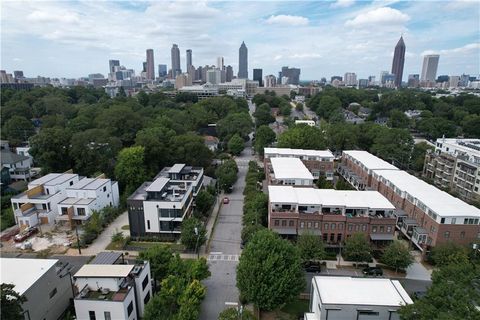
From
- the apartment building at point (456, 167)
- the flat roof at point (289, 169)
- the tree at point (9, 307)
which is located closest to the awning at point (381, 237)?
the flat roof at point (289, 169)

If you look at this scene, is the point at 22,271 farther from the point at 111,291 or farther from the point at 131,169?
the point at 131,169

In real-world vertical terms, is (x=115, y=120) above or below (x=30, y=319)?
above

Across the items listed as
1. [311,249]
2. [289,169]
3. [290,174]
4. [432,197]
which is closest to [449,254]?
[432,197]

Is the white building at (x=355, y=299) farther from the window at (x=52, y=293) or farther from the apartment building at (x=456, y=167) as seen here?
the apartment building at (x=456, y=167)

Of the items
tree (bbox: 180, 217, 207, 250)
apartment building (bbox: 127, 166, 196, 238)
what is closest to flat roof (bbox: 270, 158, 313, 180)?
tree (bbox: 180, 217, 207, 250)

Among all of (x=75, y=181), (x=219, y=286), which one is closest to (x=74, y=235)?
(x=75, y=181)

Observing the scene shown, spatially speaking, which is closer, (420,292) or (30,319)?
(30,319)

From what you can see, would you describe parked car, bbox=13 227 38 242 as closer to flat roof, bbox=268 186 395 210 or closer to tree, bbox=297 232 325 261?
flat roof, bbox=268 186 395 210

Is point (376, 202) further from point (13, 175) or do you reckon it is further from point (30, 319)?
point (13, 175)
